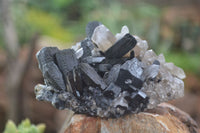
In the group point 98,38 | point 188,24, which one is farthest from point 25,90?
point 188,24

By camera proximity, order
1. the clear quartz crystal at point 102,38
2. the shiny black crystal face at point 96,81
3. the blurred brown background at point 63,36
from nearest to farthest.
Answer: the shiny black crystal face at point 96,81, the clear quartz crystal at point 102,38, the blurred brown background at point 63,36

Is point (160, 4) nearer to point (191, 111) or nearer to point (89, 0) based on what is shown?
point (89, 0)

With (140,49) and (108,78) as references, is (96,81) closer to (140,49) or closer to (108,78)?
(108,78)

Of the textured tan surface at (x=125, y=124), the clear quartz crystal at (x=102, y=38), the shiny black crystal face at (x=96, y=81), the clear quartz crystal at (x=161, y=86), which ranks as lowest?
the textured tan surface at (x=125, y=124)

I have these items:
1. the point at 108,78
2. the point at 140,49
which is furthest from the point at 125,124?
the point at 140,49

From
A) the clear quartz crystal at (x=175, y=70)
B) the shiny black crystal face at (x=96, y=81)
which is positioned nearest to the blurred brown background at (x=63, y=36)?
the shiny black crystal face at (x=96, y=81)

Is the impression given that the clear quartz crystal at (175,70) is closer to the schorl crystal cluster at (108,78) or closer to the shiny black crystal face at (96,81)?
the schorl crystal cluster at (108,78)
